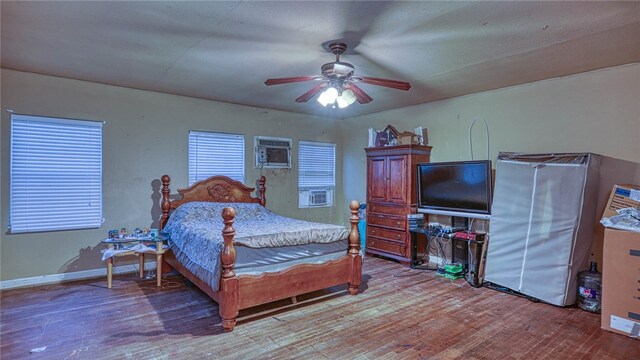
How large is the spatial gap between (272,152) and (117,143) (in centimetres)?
238

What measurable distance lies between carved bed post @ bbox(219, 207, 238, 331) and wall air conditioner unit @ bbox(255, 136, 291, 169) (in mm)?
2955

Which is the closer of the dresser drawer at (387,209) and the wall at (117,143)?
the wall at (117,143)

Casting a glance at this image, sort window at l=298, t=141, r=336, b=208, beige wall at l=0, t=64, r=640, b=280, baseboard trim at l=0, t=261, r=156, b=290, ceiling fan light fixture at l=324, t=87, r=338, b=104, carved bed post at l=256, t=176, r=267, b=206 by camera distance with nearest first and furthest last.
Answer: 1. ceiling fan light fixture at l=324, t=87, r=338, b=104
2. beige wall at l=0, t=64, r=640, b=280
3. baseboard trim at l=0, t=261, r=156, b=290
4. carved bed post at l=256, t=176, r=267, b=206
5. window at l=298, t=141, r=336, b=208

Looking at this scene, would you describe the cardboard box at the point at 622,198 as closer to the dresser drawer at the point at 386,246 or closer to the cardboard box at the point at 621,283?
the cardboard box at the point at 621,283

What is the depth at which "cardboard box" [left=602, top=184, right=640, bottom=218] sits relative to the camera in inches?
129

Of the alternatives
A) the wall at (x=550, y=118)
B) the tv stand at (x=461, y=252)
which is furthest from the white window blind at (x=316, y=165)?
the tv stand at (x=461, y=252)

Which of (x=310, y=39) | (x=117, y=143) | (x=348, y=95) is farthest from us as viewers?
(x=117, y=143)

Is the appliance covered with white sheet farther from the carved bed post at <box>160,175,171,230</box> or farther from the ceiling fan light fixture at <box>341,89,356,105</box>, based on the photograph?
the carved bed post at <box>160,175,171,230</box>

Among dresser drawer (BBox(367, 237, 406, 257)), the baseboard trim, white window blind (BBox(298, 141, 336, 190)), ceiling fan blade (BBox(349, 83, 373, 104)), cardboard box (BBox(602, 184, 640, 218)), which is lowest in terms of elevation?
the baseboard trim

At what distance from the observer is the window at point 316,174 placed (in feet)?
21.1

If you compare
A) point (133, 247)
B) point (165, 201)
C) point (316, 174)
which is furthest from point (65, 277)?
point (316, 174)

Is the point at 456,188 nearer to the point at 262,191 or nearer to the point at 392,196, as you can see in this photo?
the point at 392,196

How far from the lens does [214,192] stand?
17.1 ft

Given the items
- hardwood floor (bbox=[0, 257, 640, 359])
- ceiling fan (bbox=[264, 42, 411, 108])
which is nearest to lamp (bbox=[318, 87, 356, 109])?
ceiling fan (bbox=[264, 42, 411, 108])
